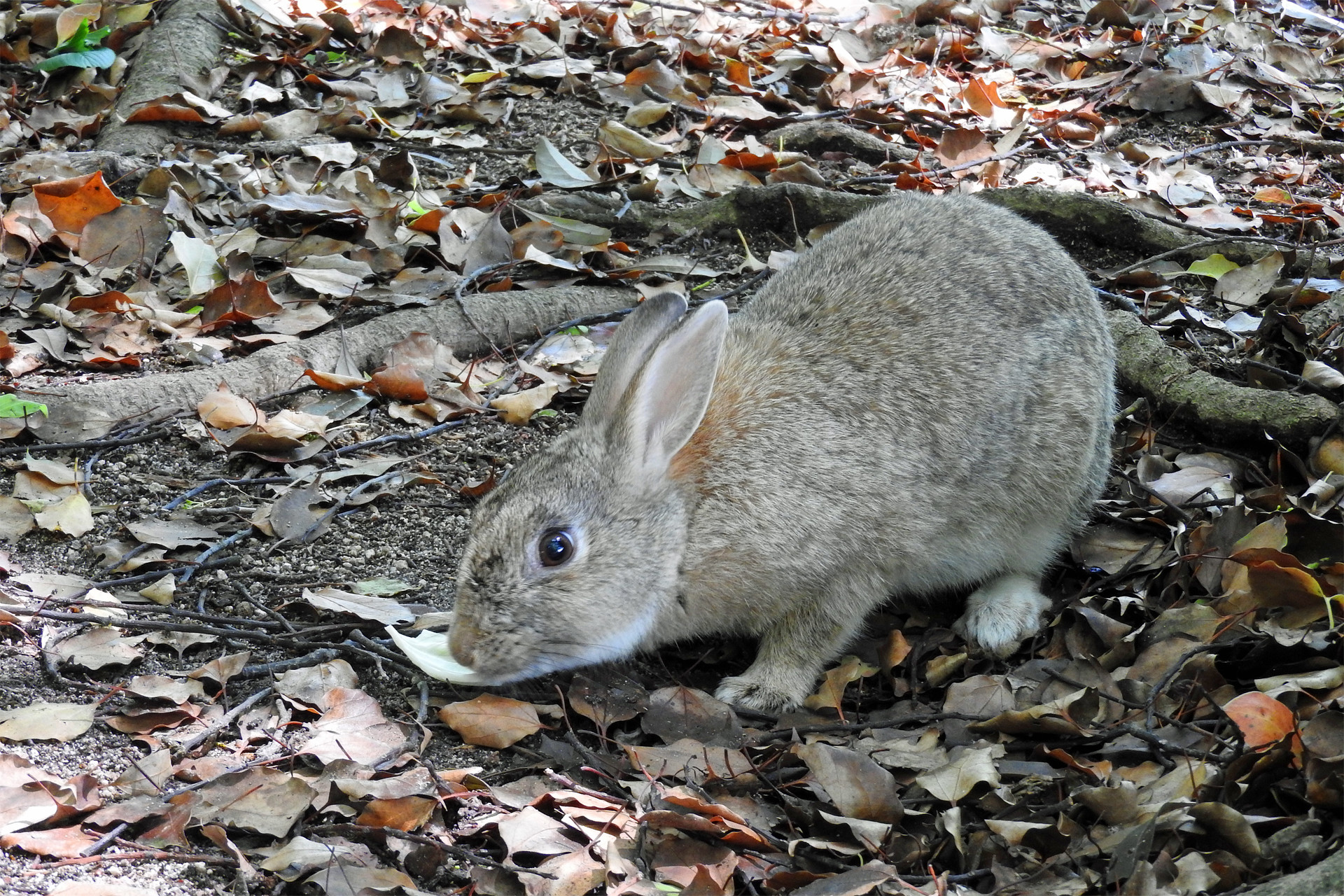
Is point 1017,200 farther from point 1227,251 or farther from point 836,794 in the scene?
point 836,794

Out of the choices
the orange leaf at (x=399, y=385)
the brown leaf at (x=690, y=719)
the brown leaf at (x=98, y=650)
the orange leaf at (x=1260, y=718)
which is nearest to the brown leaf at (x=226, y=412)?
the orange leaf at (x=399, y=385)

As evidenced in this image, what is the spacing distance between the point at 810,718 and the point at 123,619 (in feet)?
7.72

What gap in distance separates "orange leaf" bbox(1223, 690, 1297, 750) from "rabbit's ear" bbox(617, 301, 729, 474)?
192 centimetres

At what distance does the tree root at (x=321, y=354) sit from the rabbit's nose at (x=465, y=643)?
6.71 feet

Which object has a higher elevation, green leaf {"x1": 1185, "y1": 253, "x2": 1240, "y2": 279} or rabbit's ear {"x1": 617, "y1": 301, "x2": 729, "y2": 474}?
rabbit's ear {"x1": 617, "y1": 301, "x2": 729, "y2": 474}

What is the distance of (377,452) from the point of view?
494 cm

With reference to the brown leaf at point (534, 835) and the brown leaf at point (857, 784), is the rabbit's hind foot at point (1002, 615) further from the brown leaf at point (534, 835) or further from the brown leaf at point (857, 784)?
the brown leaf at point (534, 835)

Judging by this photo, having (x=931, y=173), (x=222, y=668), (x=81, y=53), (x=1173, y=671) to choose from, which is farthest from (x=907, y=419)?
(x=81, y=53)

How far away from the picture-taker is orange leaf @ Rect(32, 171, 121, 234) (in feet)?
19.0

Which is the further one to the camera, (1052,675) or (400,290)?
(400,290)

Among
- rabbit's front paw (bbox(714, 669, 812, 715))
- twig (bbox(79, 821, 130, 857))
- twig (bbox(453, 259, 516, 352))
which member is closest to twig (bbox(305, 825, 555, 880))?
twig (bbox(79, 821, 130, 857))

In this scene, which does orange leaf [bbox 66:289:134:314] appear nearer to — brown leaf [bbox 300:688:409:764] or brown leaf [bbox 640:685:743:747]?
brown leaf [bbox 300:688:409:764]

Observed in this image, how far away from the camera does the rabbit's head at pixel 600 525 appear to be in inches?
149

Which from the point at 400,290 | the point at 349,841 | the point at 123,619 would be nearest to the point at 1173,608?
the point at 349,841
